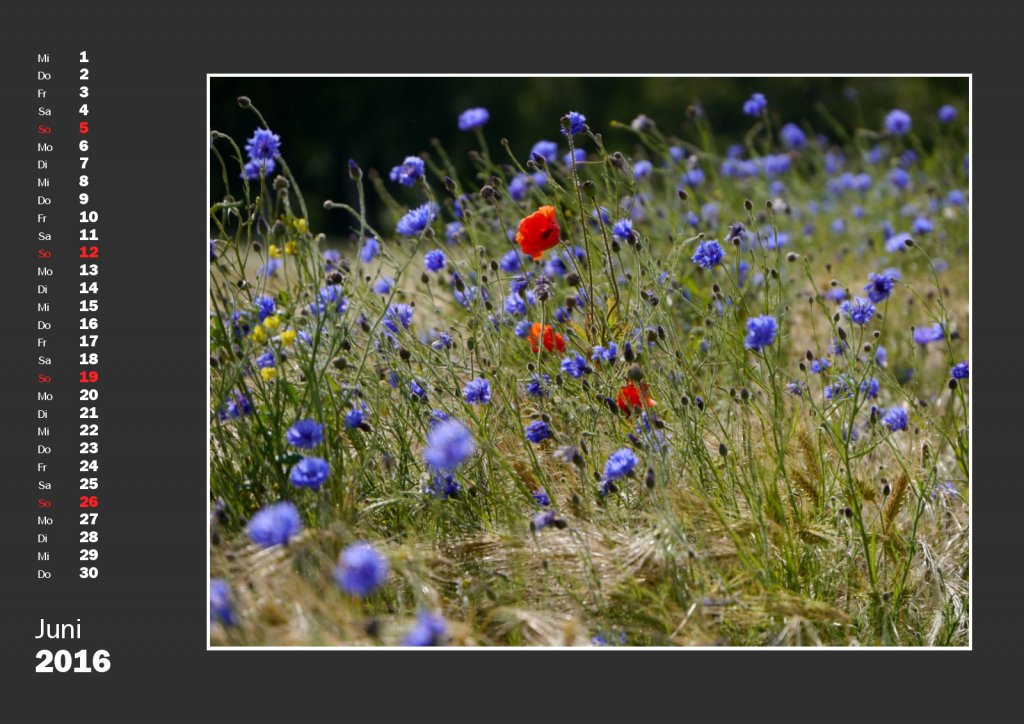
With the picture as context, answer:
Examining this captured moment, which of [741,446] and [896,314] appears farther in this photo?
[896,314]

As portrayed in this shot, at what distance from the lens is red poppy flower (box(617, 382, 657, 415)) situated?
216 cm

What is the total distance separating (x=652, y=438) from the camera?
1.98 metres

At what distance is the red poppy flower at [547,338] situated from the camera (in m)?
2.33

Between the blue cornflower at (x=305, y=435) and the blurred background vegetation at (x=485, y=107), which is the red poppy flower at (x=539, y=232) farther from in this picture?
the blurred background vegetation at (x=485, y=107)

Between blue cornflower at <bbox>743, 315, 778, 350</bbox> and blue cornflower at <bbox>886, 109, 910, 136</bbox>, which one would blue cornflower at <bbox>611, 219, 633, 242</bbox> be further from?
blue cornflower at <bbox>886, 109, 910, 136</bbox>

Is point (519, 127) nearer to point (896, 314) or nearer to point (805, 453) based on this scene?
point (896, 314)

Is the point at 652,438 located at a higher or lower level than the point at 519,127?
lower

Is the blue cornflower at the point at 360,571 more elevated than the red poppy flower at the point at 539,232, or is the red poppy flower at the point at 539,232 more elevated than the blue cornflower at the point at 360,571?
the red poppy flower at the point at 539,232

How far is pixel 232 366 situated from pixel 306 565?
0.60 m

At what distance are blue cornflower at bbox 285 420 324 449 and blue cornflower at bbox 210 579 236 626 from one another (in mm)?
418

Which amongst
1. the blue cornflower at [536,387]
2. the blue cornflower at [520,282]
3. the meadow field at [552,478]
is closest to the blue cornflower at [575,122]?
the meadow field at [552,478]

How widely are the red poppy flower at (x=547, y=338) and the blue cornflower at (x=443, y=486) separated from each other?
472 mm

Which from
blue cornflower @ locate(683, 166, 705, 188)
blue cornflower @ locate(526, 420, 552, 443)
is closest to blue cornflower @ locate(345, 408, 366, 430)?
blue cornflower @ locate(526, 420, 552, 443)

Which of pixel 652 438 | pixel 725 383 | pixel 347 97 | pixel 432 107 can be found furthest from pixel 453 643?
pixel 432 107
